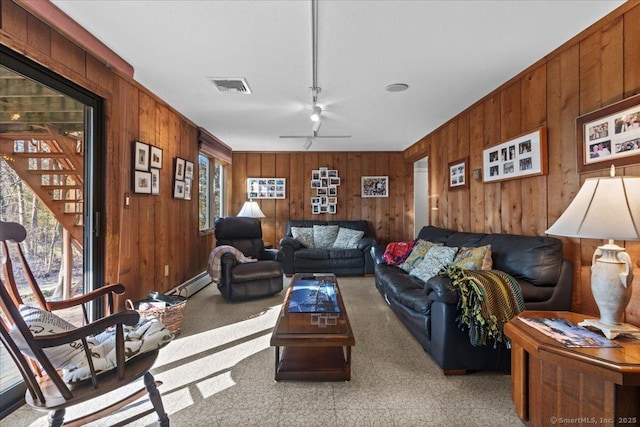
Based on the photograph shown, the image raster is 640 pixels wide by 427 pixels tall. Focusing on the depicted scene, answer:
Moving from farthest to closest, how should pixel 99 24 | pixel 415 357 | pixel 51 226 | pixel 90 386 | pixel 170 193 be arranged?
pixel 170 193, pixel 415 357, pixel 51 226, pixel 99 24, pixel 90 386

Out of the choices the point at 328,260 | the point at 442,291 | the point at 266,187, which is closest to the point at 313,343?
the point at 442,291

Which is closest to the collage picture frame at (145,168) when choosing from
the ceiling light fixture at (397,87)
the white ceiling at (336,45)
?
the white ceiling at (336,45)

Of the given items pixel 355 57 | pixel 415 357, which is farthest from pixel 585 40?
pixel 415 357

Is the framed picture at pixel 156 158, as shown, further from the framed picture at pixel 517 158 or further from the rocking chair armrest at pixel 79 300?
the framed picture at pixel 517 158

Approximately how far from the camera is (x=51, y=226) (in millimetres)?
2096

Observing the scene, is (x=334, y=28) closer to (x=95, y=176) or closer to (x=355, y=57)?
(x=355, y=57)

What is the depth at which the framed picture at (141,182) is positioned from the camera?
2861 millimetres

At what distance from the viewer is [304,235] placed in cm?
550

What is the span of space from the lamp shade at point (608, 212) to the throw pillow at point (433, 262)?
1.45 m

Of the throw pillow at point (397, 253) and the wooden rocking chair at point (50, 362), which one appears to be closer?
the wooden rocking chair at point (50, 362)

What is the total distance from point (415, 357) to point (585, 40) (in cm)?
258

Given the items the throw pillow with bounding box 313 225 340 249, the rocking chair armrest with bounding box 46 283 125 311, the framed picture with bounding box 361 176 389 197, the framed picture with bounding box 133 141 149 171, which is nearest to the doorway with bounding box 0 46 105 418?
the rocking chair armrest with bounding box 46 283 125 311

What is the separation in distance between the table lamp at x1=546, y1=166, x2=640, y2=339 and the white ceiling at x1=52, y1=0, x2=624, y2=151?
117cm

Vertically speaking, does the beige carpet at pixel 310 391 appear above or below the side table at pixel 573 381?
below
